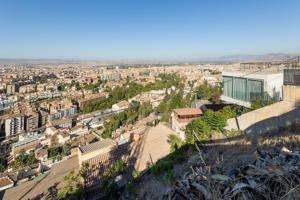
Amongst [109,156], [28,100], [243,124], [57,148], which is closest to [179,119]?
[109,156]

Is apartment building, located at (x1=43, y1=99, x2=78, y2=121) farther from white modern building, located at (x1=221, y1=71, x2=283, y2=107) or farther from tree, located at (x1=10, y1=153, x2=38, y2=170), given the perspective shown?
white modern building, located at (x1=221, y1=71, x2=283, y2=107)

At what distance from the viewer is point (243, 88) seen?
37.2 ft

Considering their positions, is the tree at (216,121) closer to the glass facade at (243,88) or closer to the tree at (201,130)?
the tree at (201,130)

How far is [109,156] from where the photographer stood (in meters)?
9.71

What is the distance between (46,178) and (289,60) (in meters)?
9.33

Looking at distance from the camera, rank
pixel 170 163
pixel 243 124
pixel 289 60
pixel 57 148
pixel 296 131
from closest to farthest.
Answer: pixel 296 131 → pixel 170 163 → pixel 243 124 → pixel 289 60 → pixel 57 148

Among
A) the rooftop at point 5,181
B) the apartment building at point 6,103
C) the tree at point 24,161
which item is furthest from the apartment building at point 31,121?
the rooftop at point 5,181

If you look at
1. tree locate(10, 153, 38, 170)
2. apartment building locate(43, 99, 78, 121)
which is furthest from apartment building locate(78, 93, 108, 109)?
tree locate(10, 153, 38, 170)

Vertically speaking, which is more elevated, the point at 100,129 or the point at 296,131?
the point at 296,131

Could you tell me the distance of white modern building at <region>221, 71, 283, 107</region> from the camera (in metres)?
9.87

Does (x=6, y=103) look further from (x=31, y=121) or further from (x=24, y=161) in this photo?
(x=24, y=161)

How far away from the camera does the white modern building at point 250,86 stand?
9.87 meters

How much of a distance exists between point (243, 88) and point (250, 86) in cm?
53

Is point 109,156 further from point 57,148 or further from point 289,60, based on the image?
point 57,148
